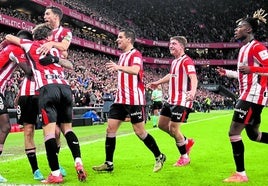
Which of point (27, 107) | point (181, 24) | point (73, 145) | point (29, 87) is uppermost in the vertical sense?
point (181, 24)

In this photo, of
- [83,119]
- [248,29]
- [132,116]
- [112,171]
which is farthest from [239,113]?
[83,119]

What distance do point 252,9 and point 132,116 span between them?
7502cm

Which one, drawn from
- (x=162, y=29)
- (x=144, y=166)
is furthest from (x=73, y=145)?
(x=162, y=29)

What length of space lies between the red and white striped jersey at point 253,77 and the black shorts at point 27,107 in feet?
9.91

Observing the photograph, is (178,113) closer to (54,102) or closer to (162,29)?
(54,102)

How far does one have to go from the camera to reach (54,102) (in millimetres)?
5738

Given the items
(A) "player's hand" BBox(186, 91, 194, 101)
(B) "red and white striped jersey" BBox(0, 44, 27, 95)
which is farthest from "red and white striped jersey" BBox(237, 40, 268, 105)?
(B) "red and white striped jersey" BBox(0, 44, 27, 95)

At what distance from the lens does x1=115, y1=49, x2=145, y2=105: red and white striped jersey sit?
684cm

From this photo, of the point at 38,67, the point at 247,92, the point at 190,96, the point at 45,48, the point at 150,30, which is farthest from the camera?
the point at 150,30

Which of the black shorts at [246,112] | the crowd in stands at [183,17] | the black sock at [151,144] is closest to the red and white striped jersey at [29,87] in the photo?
the black sock at [151,144]

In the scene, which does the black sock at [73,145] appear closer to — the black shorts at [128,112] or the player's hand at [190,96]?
the black shorts at [128,112]

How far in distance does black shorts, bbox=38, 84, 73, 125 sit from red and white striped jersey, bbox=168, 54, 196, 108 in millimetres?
2338

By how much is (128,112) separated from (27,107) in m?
1.63

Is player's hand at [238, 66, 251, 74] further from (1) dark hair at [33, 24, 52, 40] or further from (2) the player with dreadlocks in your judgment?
(1) dark hair at [33, 24, 52, 40]
